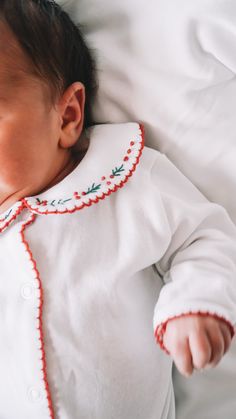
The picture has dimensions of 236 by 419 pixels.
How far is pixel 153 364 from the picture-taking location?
2.83 ft

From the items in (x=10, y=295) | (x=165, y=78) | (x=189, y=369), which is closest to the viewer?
(x=189, y=369)

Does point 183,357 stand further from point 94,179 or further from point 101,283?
point 94,179

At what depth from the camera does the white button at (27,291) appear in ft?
2.69

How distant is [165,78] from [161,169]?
0.53 feet

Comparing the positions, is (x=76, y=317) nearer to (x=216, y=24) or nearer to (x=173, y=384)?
(x=173, y=384)

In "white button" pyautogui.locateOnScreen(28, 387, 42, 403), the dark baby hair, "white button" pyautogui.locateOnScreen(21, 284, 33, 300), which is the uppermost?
the dark baby hair

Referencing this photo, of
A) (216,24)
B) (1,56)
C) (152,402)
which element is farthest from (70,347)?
(216,24)

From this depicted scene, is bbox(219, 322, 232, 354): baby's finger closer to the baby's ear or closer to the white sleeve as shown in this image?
the white sleeve

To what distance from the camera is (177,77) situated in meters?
0.94

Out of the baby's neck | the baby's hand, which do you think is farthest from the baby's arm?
the baby's neck

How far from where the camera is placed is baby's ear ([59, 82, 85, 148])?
3.04 ft

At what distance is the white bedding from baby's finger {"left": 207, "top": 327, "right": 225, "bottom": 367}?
27 cm

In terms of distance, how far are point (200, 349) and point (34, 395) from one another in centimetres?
27

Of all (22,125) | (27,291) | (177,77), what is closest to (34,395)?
(27,291)
